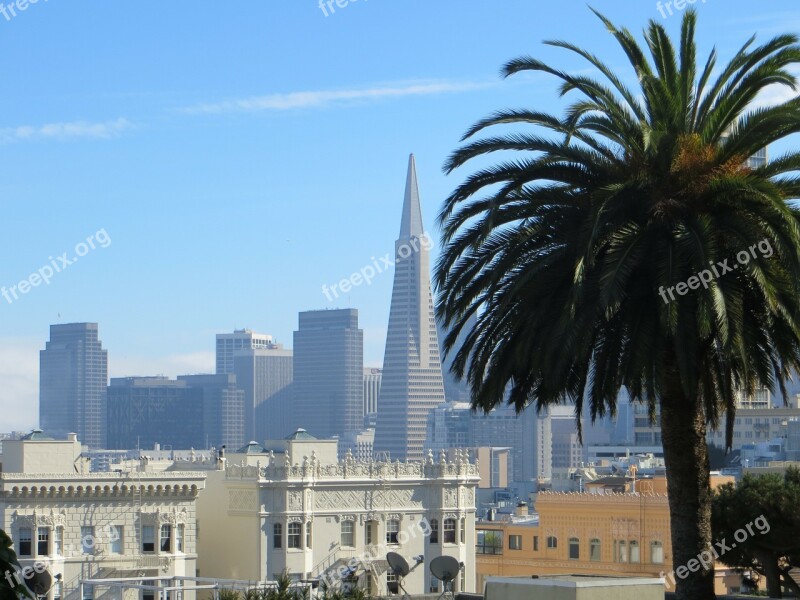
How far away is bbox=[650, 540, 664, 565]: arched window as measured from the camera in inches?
3145

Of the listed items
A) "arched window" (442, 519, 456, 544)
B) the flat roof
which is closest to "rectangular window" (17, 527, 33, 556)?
"arched window" (442, 519, 456, 544)

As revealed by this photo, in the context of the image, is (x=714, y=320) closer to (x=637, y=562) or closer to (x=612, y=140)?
(x=612, y=140)

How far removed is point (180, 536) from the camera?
81.8 metres

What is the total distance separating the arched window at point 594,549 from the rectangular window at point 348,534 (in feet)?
46.5

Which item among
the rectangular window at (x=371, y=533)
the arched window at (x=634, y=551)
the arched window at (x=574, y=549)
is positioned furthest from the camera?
the rectangular window at (x=371, y=533)

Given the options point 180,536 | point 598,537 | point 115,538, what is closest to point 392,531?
point 598,537

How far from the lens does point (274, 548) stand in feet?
277

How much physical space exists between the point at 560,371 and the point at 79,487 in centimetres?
5794

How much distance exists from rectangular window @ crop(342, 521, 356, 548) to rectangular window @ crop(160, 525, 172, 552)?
11.2 meters

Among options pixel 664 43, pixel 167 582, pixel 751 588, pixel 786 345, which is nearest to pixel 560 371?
pixel 786 345

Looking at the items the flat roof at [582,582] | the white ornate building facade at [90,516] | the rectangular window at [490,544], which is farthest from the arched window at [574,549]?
the flat roof at [582,582]

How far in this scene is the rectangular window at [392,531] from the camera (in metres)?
89.0

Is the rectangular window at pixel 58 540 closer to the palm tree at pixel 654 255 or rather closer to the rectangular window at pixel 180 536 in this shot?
the rectangular window at pixel 180 536

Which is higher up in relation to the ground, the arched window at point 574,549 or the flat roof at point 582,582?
the flat roof at point 582,582
